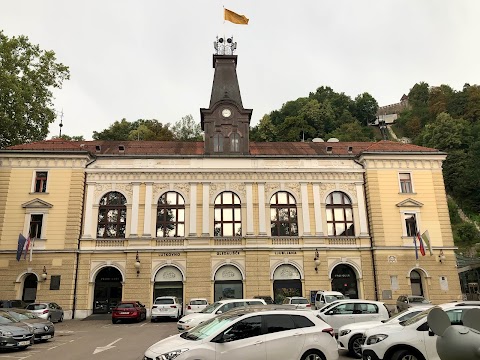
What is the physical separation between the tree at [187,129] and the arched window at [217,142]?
3704 cm

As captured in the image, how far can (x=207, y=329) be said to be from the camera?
9.86m

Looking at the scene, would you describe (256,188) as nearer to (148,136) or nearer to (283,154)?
(283,154)

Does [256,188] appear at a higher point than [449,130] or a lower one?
lower

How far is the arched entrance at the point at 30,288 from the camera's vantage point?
2917 centimetres

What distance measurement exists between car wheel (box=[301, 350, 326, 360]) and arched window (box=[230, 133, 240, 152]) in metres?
25.2

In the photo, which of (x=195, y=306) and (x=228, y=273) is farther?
(x=228, y=273)

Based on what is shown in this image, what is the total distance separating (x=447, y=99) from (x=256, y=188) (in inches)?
3293

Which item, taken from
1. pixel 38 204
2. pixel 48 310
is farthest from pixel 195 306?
pixel 38 204

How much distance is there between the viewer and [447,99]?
97312 millimetres

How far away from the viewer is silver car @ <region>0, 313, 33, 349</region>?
14.9 metres

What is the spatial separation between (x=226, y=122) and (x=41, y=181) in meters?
15.4

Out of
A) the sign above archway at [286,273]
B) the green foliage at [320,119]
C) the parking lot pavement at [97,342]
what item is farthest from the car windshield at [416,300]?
the green foliage at [320,119]

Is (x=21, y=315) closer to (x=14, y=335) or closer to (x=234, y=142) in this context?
(x=14, y=335)

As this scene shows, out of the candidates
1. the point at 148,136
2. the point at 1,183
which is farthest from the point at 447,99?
the point at 1,183
